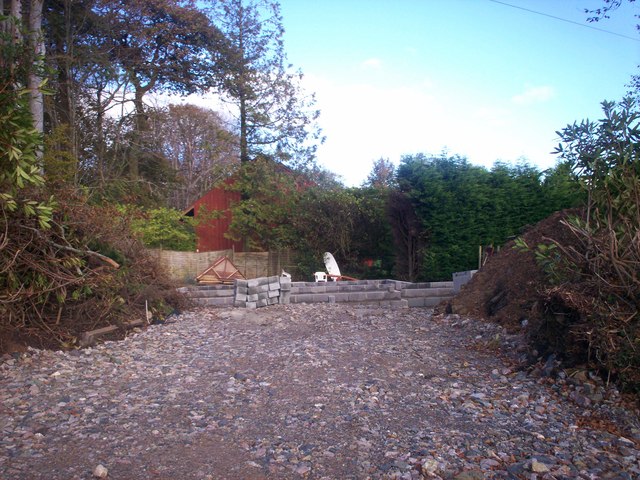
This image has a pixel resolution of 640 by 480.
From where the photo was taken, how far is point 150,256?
955 centimetres

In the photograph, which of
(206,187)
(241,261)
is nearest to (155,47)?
(241,261)

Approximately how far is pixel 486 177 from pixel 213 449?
1196 centimetres

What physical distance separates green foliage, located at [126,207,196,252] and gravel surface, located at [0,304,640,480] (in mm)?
11346

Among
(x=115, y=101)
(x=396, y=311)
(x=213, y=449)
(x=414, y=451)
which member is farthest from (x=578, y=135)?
(x=115, y=101)

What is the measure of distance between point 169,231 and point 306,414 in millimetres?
15032

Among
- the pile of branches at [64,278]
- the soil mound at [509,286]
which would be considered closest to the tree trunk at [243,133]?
the pile of branches at [64,278]

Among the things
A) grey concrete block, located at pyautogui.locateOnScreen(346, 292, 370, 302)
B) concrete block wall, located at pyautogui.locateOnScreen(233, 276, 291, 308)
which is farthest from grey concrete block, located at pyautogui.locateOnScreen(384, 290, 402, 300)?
concrete block wall, located at pyautogui.locateOnScreen(233, 276, 291, 308)

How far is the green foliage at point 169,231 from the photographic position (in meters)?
18.0

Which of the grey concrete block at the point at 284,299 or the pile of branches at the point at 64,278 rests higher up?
the pile of branches at the point at 64,278

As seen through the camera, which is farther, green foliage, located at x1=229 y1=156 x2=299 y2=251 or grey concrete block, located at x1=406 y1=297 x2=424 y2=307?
green foliage, located at x1=229 y1=156 x2=299 y2=251

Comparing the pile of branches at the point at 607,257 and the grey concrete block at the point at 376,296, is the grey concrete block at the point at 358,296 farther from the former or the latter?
the pile of branches at the point at 607,257

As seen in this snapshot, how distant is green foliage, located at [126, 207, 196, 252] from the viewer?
59.0ft

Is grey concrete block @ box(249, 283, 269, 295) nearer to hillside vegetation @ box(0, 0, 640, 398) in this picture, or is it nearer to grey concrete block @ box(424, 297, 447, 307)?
hillside vegetation @ box(0, 0, 640, 398)

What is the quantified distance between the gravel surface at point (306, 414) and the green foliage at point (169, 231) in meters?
11.3
